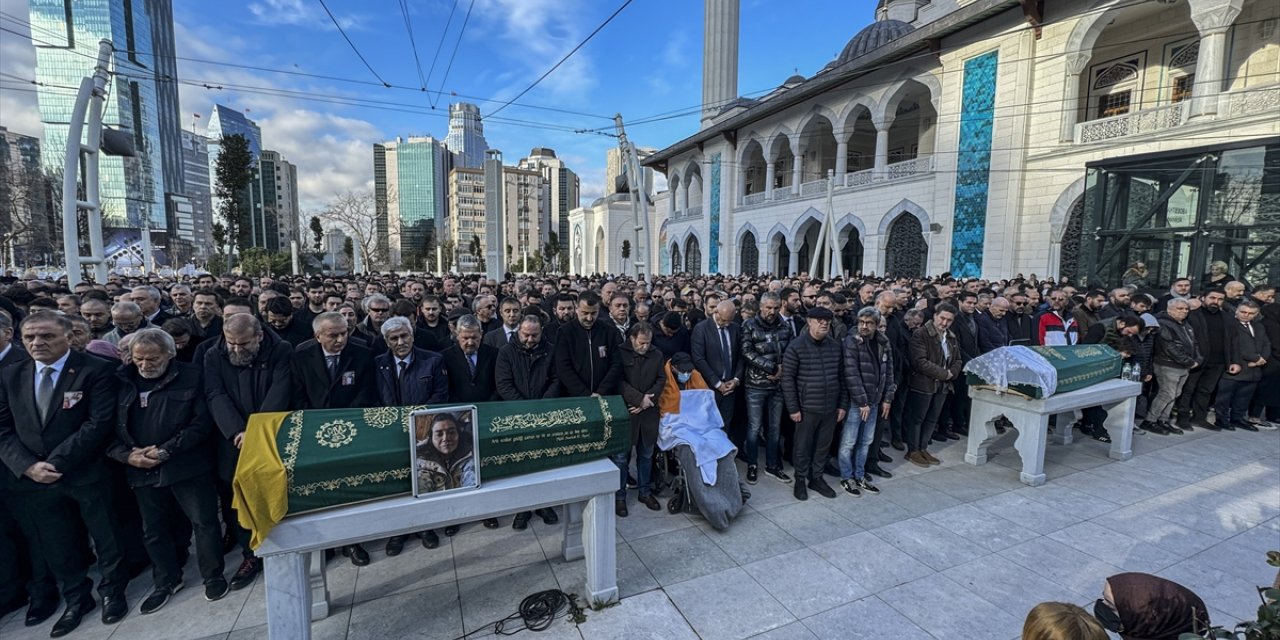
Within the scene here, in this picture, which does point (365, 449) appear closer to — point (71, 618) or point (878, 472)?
point (71, 618)

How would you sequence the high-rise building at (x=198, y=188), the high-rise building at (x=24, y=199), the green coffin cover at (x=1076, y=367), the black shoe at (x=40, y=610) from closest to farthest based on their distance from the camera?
the black shoe at (x=40, y=610)
the green coffin cover at (x=1076, y=367)
the high-rise building at (x=24, y=199)
the high-rise building at (x=198, y=188)

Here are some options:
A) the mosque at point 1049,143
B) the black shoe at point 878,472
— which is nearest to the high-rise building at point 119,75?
the black shoe at point 878,472

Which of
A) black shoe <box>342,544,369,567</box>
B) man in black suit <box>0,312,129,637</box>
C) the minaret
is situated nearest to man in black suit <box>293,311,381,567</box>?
black shoe <box>342,544,369,567</box>

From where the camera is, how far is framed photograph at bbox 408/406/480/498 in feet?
9.59

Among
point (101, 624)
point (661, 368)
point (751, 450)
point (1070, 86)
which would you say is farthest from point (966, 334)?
point (1070, 86)

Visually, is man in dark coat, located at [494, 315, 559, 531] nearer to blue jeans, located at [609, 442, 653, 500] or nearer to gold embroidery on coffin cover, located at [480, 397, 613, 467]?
blue jeans, located at [609, 442, 653, 500]

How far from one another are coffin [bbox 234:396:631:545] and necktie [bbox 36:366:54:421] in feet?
5.23

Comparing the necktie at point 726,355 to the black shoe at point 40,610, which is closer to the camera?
the black shoe at point 40,610

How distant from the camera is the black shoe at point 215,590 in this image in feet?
11.9

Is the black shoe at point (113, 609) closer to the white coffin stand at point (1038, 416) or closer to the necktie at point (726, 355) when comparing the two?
the necktie at point (726, 355)

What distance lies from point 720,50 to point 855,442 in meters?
40.5

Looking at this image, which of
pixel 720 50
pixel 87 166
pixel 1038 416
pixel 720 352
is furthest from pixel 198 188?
pixel 1038 416

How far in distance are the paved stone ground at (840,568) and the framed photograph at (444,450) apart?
1.05 meters

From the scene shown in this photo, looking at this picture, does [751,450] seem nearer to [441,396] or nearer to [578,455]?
[578,455]
